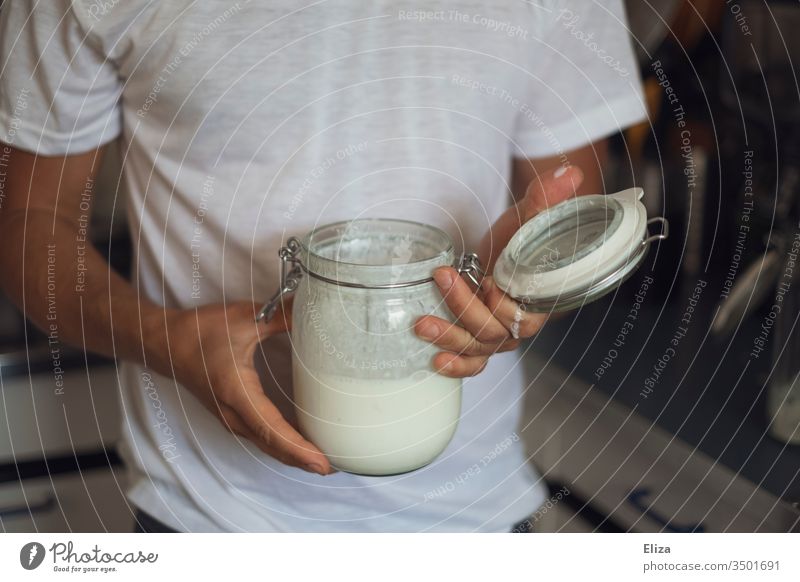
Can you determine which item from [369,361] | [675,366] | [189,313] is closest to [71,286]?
[189,313]

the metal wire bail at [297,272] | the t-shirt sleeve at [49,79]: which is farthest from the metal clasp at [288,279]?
the t-shirt sleeve at [49,79]

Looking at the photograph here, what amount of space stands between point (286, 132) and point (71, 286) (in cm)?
13

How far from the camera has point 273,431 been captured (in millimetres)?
342

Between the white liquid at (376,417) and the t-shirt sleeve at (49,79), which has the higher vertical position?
the t-shirt sleeve at (49,79)

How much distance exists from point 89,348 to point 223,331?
107mm

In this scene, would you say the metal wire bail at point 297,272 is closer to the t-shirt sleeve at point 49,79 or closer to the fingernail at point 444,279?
the fingernail at point 444,279

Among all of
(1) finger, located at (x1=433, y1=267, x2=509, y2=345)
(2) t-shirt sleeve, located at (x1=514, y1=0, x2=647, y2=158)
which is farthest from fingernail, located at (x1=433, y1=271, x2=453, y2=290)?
(2) t-shirt sleeve, located at (x1=514, y1=0, x2=647, y2=158)

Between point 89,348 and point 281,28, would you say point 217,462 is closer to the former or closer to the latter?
point 89,348

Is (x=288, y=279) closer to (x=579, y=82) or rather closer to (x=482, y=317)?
(x=482, y=317)

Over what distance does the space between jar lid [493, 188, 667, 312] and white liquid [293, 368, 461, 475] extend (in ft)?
0.17

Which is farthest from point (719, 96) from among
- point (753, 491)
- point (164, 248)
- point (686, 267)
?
point (164, 248)

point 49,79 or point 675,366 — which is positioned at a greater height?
point 49,79

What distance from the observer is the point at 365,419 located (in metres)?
0.32

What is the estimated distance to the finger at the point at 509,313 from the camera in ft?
1.07
